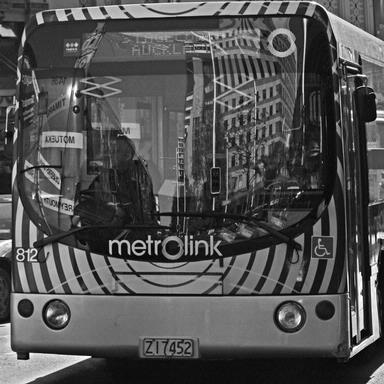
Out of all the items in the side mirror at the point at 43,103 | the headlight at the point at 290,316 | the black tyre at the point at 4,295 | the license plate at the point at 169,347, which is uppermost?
the side mirror at the point at 43,103

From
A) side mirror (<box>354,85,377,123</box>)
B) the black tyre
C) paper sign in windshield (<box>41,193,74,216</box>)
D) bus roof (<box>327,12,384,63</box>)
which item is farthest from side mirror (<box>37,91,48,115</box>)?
the black tyre

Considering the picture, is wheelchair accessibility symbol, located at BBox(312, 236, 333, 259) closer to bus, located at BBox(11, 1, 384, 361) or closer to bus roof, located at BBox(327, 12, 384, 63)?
bus, located at BBox(11, 1, 384, 361)

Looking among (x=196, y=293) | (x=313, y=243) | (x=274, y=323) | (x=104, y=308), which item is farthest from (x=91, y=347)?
(x=313, y=243)

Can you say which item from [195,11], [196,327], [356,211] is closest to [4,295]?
[196,327]

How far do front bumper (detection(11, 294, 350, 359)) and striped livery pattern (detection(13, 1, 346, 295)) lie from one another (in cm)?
7

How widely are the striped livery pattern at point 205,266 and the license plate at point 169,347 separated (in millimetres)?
329

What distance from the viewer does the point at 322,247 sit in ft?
19.2

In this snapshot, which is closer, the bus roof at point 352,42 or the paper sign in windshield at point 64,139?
the paper sign in windshield at point 64,139

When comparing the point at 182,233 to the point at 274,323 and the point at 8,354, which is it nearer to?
the point at 274,323

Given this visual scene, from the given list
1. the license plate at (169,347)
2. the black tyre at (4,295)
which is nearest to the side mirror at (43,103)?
the license plate at (169,347)

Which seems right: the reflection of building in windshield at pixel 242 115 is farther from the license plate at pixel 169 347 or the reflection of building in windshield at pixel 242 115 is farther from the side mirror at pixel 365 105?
the license plate at pixel 169 347

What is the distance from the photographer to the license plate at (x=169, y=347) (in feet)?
19.4

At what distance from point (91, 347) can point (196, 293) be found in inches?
32.8

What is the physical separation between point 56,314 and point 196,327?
39.6 inches
